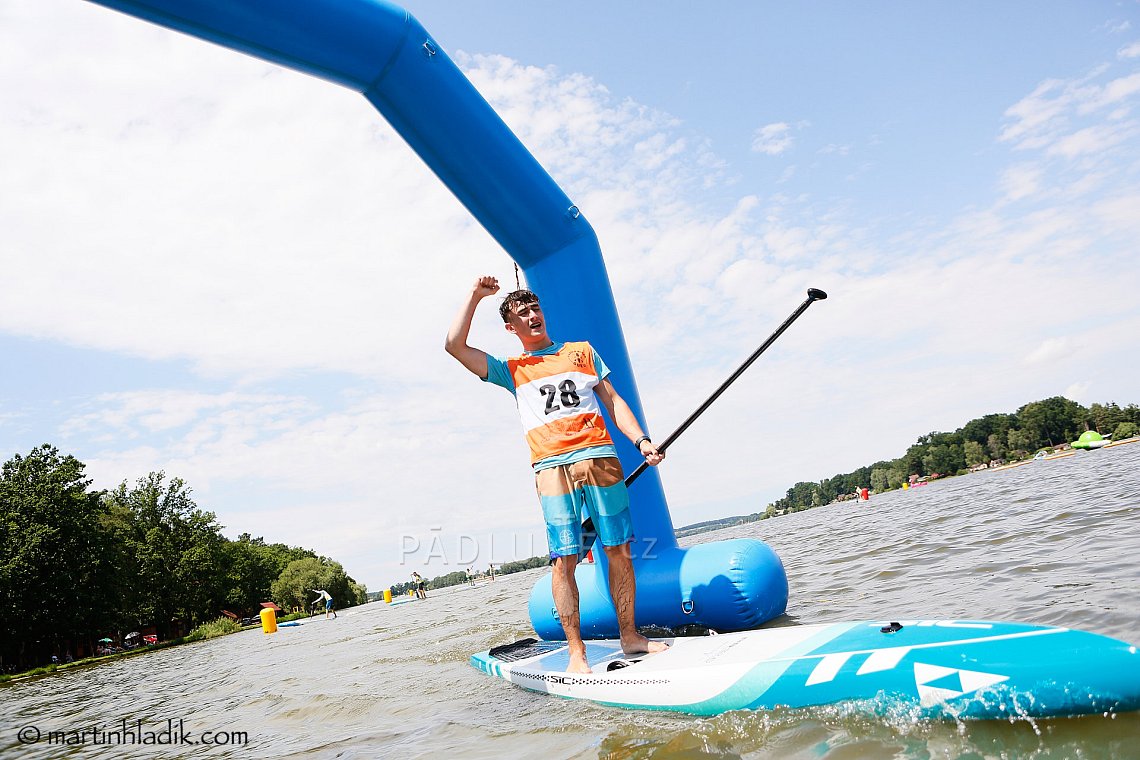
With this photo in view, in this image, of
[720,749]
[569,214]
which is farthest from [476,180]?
[720,749]

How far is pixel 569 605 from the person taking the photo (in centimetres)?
371

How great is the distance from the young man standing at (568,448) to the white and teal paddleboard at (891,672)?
39cm

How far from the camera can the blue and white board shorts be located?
3.76m

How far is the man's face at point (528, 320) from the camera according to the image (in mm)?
3963

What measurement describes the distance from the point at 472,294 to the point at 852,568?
18.1 feet

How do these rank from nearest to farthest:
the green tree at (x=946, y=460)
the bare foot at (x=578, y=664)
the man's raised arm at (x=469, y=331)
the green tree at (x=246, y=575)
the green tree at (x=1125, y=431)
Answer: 1. the bare foot at (x=578, y=664)
2. the man's raised arm at (x=469, y=331)
3. the green tree at (x=246, y=575)
4. the green tree at (x=1125, y=431)
5. the green tree at (x=946, y=460)

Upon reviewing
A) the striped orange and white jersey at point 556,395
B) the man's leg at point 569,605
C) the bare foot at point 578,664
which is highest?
the striped orange and white jersey at point 556,395

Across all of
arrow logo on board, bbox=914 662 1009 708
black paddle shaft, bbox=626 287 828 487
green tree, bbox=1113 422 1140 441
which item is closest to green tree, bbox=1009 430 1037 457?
green tree, bbox=1113 422 1140 441

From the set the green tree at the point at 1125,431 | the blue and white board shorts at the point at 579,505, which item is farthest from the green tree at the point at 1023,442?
the blue and white board shorts at the point at 579,505

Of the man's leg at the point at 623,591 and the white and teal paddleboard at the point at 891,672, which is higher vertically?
the man's leg at the point at 623,591

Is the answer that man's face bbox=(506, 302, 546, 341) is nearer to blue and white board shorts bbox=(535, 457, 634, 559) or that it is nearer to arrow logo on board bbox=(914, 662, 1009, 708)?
blue and white board shorts bbox=(535, 457, 634, 559)

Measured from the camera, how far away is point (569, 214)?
16.2ft

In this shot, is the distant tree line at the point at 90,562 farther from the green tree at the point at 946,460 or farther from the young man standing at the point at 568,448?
the green tree at the point at 946,460

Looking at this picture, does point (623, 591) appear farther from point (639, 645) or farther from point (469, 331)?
point (469, 331)
